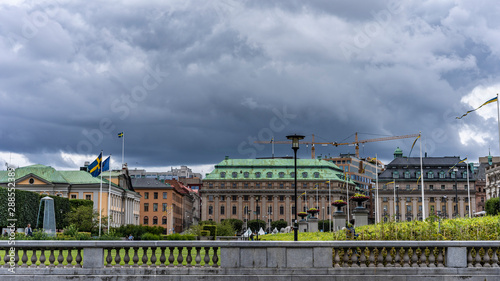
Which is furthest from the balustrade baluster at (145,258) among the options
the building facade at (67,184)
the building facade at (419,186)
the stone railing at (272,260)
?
the building facade at (419,186)

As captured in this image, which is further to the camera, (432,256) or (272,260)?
(432,256)

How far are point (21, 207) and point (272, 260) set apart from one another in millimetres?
71833

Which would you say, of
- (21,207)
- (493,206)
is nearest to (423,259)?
(21,207)

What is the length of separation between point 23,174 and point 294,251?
117981 millimetres

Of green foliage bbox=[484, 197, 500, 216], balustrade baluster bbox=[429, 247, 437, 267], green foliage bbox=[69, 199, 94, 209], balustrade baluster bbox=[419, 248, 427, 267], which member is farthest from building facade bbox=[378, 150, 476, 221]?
balustrade baluster bbox=[419, 248, 427, 267]

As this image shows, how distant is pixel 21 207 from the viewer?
83062 millimetres

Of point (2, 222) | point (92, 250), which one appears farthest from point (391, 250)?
point (2, 222)

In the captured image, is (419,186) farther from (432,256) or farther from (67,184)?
(432,256)

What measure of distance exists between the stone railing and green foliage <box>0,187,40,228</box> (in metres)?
62.0

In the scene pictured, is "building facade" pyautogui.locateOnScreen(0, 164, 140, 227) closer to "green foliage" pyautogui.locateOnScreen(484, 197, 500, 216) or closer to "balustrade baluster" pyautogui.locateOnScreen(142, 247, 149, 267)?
"green foliage" pyautogui.locateOnScreen(484, 197, 500, 216)

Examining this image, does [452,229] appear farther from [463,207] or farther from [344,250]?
[463,207]

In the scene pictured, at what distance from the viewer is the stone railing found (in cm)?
1827

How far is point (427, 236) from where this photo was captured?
2242 cm

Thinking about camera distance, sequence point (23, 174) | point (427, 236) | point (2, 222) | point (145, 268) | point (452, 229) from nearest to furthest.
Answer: point (145, 268), point (427, 236), point (452, 229), point (2, 222), point (23, 174)
